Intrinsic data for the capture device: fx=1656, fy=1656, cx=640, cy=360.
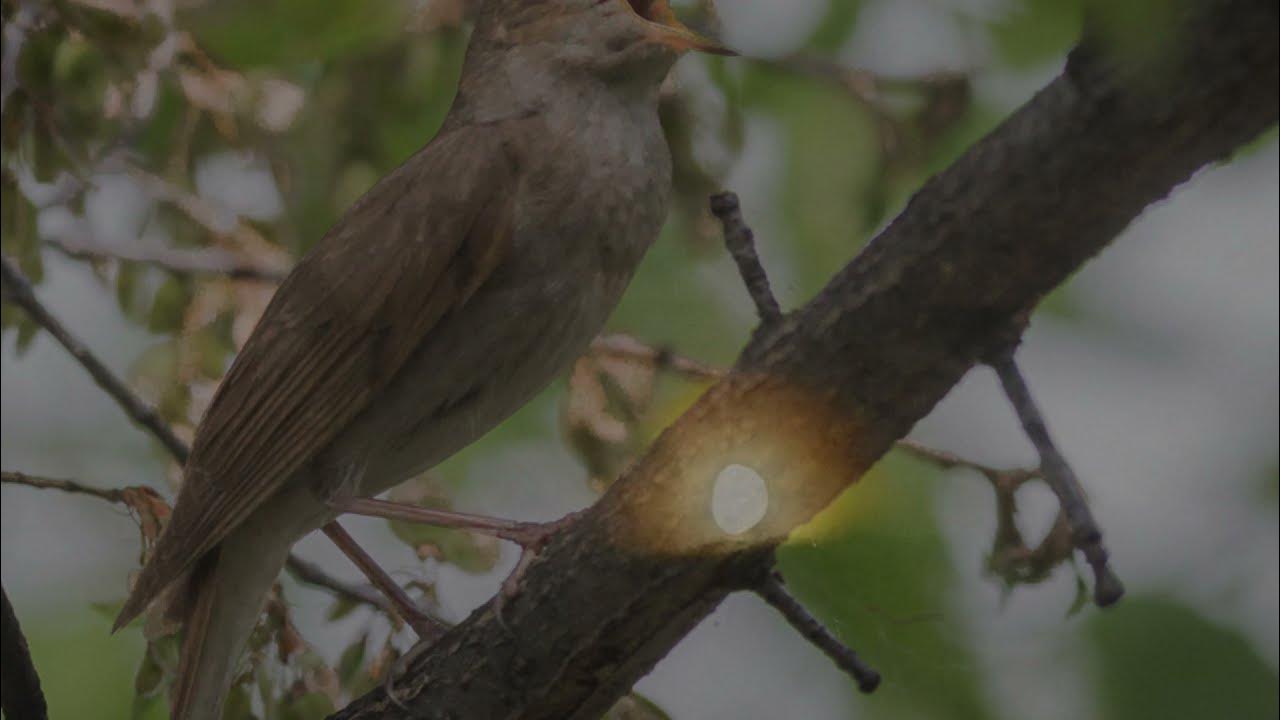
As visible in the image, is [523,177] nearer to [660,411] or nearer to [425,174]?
[425,174]

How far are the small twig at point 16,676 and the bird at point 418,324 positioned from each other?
683 mm

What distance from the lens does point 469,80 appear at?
471 cm

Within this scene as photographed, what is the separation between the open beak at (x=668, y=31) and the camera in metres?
3.99

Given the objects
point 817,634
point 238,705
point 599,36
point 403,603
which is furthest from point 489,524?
point 599,36

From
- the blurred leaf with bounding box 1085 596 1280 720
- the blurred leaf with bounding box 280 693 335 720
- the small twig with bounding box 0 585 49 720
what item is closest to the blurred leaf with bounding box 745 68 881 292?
the blurred leaf with bounding box 1085 596 1280 720

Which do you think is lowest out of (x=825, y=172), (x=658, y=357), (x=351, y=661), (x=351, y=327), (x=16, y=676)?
(x=16, y=676)

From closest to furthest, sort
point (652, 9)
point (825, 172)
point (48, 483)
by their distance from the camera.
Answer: point (48, 483), point (652, 9), point (825, 172)

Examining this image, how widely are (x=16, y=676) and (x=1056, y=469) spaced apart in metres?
Result: 1.98

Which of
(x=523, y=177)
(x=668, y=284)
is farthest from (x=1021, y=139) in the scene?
(x=668, y=284)

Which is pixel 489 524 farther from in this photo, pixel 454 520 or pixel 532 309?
pixel 532 309

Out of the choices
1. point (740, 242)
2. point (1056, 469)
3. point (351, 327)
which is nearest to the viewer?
point (1056, 469)

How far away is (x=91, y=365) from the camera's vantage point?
15.8 feet

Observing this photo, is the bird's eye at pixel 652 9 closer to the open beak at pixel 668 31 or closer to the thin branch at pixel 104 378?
the open beak at pixel 668 31

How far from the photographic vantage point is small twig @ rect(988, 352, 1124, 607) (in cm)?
253
